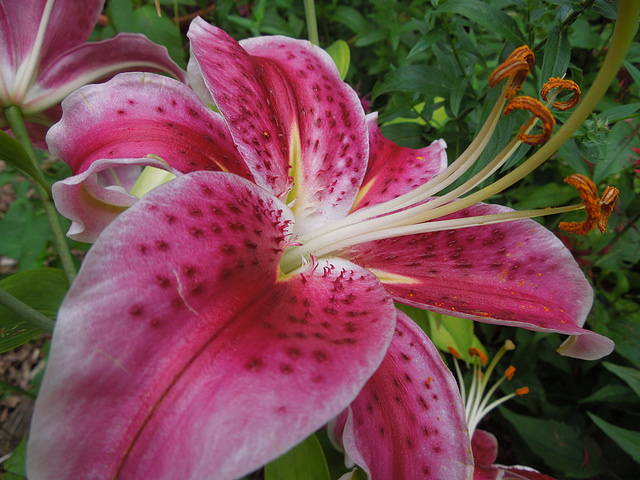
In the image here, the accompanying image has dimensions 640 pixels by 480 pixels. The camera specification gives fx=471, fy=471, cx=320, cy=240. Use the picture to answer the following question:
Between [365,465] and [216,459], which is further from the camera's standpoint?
[365,465]

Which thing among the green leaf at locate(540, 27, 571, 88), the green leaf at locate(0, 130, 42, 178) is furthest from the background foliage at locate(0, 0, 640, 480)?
the green leaf at locate(0, 130, 42, 178)

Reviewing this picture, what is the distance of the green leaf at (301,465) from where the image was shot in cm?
64

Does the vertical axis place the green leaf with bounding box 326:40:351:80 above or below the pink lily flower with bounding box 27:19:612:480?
above

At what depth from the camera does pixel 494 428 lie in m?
1.48

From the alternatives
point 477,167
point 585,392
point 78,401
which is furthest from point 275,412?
point 585,392

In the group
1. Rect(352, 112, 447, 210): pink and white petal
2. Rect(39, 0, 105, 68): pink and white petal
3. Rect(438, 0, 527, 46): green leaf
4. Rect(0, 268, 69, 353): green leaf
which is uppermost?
Rect(438, 0, 527, 46): green leaf

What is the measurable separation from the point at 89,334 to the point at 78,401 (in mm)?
47

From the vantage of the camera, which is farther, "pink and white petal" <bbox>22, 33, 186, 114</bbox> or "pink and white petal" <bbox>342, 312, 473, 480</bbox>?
"pink and white petal" <bbox>22, 33, 186, 114</bbox>

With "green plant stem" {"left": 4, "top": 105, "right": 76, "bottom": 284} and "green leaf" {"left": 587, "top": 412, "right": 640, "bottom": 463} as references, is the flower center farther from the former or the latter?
"green leaf" {"left": 587, "top": 412, "right": 640, "bottom": 463}

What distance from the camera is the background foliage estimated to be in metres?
0.71

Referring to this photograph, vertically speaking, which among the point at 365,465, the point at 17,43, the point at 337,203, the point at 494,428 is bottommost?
the point at 494,428

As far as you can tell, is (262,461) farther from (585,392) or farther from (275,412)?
(585,392)

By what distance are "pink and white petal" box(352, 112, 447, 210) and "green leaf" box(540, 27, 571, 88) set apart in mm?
184

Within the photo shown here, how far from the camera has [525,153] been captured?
0.70m
